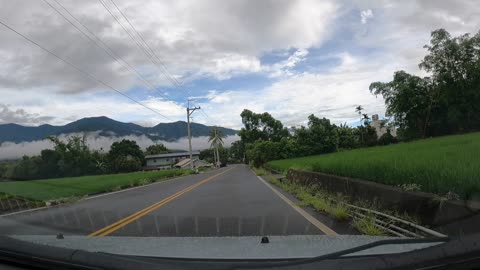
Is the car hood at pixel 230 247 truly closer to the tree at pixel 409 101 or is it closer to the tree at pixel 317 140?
the tree at pixel 317 140

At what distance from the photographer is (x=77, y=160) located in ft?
286

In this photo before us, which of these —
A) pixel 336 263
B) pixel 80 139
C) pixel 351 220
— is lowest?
pixel 351 220

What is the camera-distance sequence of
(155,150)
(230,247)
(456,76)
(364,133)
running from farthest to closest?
(155,150), (364,133), (456,76), (230,247)

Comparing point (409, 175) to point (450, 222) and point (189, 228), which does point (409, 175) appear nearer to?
point (450, 222)

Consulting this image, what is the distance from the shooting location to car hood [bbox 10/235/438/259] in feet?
13.3

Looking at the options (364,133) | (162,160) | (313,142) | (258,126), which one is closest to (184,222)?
(313,142)

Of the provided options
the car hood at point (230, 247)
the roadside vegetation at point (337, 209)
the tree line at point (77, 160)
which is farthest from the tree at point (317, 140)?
the car hood at point (230, 247)

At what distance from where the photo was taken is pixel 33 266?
3.42 meters

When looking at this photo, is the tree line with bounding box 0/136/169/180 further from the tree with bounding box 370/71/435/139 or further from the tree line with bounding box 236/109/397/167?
Result: the tree with bounding box 370/71/435/139

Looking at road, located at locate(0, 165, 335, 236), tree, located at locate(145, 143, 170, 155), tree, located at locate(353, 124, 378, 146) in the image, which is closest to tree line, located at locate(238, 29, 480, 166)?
tree, located at locate(353, 124, 378, 146)

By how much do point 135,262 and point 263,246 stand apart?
6.65ft

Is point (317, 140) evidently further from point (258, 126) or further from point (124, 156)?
point (124, 156)

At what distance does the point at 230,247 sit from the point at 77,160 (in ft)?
290

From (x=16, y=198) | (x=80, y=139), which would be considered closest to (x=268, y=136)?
(x=80, y=139)
